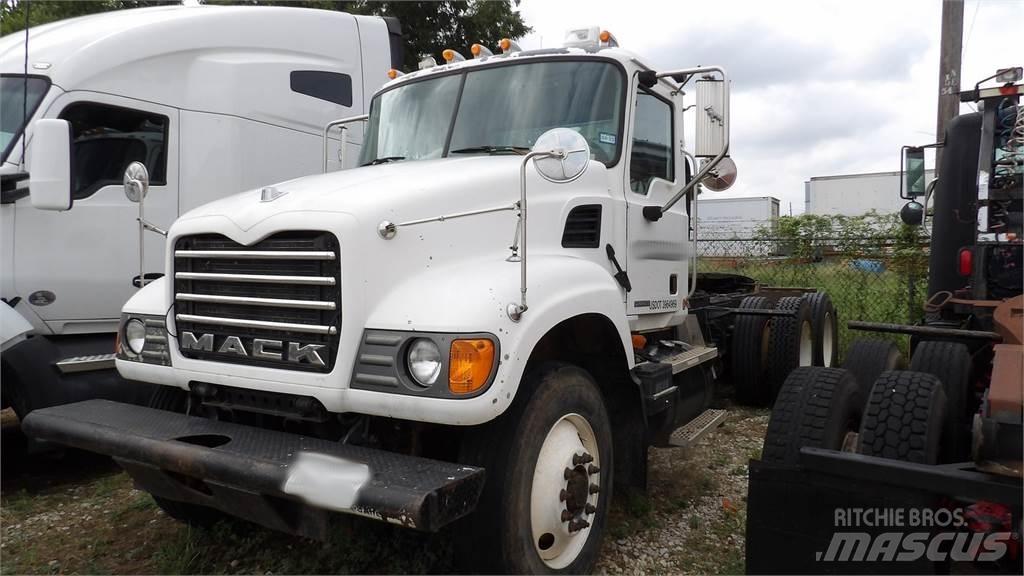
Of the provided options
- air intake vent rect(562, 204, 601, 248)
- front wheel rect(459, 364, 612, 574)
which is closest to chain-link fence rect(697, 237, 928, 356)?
air intake vent rect(562, 204, 601, 248)

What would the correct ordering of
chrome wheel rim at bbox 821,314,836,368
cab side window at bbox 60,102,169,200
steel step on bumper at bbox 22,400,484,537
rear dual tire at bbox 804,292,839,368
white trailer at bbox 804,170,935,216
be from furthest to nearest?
white trailer at bbox 804,170,935,216 → chrome wheel rim at bbox 821,314,836,368 → rear dual tire at bbox 804,292,839,368 → cab side window at bbox 60,102,169,200 → steel step on bumper at bbox 22,400,484,537

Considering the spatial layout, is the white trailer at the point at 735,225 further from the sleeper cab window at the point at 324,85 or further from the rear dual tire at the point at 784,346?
the sleeper cab window at the point at 324,85

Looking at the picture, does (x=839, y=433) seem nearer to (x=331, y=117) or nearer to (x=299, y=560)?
(x=299, y=560)

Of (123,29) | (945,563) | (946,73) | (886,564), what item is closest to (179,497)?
(886,564)

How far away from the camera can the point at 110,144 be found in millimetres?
5117

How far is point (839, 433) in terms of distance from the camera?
10.3 ft

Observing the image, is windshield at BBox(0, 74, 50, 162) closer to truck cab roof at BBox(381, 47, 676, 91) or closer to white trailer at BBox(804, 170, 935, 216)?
truck cab roof at BBox(381, 47, 676, 91)

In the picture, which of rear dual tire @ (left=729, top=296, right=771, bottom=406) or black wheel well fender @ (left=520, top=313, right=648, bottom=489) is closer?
black wheel well fender @ (left=520, top=313, right=648, bottom=489)

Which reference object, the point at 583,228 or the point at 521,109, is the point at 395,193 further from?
the point at 521,109

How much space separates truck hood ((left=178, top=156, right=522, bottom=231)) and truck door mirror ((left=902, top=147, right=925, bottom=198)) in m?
3.33

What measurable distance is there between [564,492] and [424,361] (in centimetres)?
92

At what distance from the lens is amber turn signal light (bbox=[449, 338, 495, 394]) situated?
2547 millimetres

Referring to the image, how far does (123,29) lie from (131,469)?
3649 mm

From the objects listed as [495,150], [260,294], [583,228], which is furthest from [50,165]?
[583,228]
